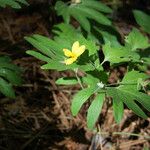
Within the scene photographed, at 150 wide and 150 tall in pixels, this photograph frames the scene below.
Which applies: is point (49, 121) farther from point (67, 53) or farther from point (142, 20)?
point (142, 20)

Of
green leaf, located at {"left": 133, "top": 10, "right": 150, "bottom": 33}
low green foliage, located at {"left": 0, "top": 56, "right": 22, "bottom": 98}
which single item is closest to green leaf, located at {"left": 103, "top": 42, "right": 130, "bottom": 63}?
low green foliage, located at {"left": 0, "top": 56, "right": 22, "bottom": 98}

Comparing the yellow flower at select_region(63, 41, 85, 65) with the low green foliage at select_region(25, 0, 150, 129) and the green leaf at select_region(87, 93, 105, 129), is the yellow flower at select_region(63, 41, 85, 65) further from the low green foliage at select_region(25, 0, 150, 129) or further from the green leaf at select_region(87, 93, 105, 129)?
the green leaf at select_region(87, 93, 105, 129)

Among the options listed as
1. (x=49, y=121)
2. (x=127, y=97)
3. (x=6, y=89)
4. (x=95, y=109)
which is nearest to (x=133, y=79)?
(x=127, y=97)

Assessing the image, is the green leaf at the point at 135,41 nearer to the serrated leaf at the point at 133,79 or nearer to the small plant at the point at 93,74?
the small plant at the point at 93,74

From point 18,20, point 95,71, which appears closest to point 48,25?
point 18,20

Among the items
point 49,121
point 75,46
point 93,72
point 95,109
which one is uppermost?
point 75,46
